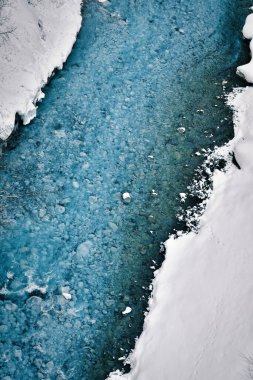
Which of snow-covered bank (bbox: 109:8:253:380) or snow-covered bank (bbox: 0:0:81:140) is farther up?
snow-covered bank (bbox: 0:0:81:140)

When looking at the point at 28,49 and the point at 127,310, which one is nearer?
the point at 127,310

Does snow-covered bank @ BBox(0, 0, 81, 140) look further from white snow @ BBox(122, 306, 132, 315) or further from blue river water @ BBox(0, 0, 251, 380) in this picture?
white snow @ BBox(122, 306, 132, 315)

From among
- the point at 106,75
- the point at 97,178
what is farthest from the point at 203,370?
the point at 106,75

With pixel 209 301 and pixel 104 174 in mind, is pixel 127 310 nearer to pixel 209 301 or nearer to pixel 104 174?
pixel 209 301

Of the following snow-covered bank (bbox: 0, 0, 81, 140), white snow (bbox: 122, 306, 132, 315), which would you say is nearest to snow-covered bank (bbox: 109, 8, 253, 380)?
white snow (bbox: 122, 306, 132, 315)

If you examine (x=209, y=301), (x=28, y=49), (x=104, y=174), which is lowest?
(x=209, y=301)

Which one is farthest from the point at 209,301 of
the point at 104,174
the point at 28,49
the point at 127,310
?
the point at 28,49

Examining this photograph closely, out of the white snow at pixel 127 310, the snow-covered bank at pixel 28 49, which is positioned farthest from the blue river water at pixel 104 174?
the snow-covered bank at pixel 28 49
